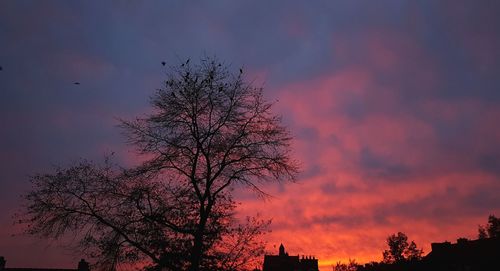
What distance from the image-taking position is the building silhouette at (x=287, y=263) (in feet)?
255

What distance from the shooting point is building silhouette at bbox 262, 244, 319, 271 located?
77750mm

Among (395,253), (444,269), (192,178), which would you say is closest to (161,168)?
(192,178)

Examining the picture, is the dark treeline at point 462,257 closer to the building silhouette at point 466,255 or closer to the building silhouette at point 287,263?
the building silhouette at point 466,255

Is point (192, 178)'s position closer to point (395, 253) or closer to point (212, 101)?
point (212, 101)

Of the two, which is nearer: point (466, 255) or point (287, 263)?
point (466, 255)

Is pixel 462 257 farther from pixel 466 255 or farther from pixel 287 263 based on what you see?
pixel 287 263

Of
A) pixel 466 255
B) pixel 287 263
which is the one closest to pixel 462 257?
pixel 466 255

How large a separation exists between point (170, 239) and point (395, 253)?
9438cm

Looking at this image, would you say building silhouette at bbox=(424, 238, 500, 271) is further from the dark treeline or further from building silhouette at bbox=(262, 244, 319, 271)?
building silhouette at bbox=(262, 244, 319, 271)

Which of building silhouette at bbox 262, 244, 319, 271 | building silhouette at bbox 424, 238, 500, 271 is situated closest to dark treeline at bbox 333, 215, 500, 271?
building silhouette at bbox 424, 238, 500, 271

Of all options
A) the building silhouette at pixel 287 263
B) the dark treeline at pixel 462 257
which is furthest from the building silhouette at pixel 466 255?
the building silhouette at pixel 287 263

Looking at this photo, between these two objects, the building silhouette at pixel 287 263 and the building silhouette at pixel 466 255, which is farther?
the building silhouette at pixel 287 263

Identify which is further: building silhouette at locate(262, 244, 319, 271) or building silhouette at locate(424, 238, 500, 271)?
building silhouette at locate(262, 244, 319, 271)

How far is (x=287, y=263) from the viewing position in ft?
264
